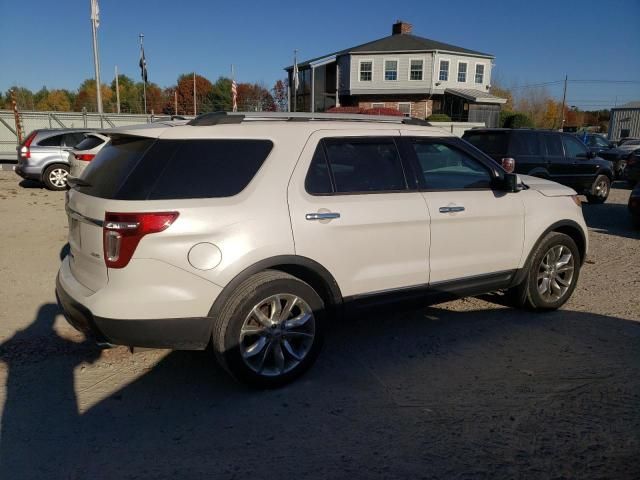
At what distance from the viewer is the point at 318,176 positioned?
145 inches

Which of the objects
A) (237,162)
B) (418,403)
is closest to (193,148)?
(237,162)

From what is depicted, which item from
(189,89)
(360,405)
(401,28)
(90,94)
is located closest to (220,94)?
(189,89)

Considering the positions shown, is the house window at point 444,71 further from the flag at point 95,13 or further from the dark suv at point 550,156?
the dark suv at point 550,156

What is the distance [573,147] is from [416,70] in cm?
2981

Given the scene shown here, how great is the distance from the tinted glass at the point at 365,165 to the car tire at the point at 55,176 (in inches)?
485

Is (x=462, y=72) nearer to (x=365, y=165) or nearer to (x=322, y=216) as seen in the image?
(x=365, y=165)

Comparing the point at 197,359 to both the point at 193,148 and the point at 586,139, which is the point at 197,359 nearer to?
the point at 193,148

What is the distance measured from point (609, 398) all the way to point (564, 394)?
0.93ft

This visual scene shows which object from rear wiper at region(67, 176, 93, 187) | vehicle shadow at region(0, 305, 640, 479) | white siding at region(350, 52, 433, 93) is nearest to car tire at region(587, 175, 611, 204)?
vehicle shadow at region(0, 305, 640, 479)

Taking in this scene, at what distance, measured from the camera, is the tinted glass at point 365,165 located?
12.5 feet

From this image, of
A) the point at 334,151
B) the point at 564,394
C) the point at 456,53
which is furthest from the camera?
the point at 456,53

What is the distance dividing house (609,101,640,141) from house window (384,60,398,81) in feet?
74.0

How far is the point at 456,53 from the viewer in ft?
131

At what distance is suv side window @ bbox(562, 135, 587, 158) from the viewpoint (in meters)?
11.9
